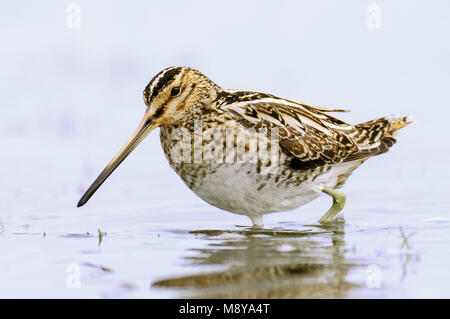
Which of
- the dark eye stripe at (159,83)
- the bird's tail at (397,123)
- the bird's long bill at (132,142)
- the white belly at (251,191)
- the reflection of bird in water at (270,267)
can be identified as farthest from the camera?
the bird's tail at (397,123)

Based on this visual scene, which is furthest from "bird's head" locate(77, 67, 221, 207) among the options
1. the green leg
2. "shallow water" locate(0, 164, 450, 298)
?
the green leg

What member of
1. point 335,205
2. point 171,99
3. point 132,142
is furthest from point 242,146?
point 335,205

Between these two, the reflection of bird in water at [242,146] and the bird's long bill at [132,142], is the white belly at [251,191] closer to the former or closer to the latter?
the reflection of bird in water at [242,146]

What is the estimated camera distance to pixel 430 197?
9.55m

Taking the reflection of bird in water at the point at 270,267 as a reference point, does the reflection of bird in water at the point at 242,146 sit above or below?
above

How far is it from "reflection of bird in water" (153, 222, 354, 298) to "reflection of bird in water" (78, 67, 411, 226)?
430mm

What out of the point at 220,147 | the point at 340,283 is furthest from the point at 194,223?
the point at 340,283

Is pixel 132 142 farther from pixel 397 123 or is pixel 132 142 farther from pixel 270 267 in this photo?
pixel 397 123

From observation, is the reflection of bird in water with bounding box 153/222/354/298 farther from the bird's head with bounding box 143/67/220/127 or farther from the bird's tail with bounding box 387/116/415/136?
the bird's tail with bounding box 387/116/415/136

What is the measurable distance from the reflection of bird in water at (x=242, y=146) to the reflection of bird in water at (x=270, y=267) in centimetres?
43

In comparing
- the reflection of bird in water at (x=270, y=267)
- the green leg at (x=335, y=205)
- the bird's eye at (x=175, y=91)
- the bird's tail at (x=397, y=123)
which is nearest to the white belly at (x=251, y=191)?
the green leg at (x=335, y=205)

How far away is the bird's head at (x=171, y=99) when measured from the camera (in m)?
7.79

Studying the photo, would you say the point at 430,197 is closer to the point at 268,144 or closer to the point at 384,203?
the point at 384,203

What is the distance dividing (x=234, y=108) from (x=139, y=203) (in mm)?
2201
